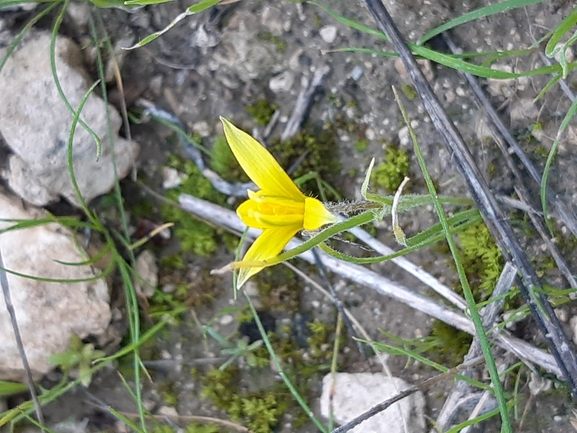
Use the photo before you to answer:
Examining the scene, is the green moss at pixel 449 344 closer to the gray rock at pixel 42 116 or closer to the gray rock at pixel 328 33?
the gray rock at pixel 328 33

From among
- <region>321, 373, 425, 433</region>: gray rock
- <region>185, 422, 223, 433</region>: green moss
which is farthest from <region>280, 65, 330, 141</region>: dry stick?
<region>185, 422, 223, 433</region>: green moss

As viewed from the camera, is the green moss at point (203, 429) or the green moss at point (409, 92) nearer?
the green moss at point (409, 92)

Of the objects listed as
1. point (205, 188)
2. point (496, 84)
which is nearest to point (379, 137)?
point (496, 84)

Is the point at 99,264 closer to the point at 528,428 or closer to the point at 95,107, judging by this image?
the point at 95,107

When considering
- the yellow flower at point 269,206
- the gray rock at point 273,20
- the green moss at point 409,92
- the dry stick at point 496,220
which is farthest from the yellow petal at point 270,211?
the gray rock at point 273,20

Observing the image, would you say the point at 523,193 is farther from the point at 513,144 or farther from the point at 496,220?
the point at 496,220

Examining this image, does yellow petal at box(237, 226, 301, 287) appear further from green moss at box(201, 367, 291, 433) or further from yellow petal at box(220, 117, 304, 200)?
green moss at box(201, 367, 291, 433)
